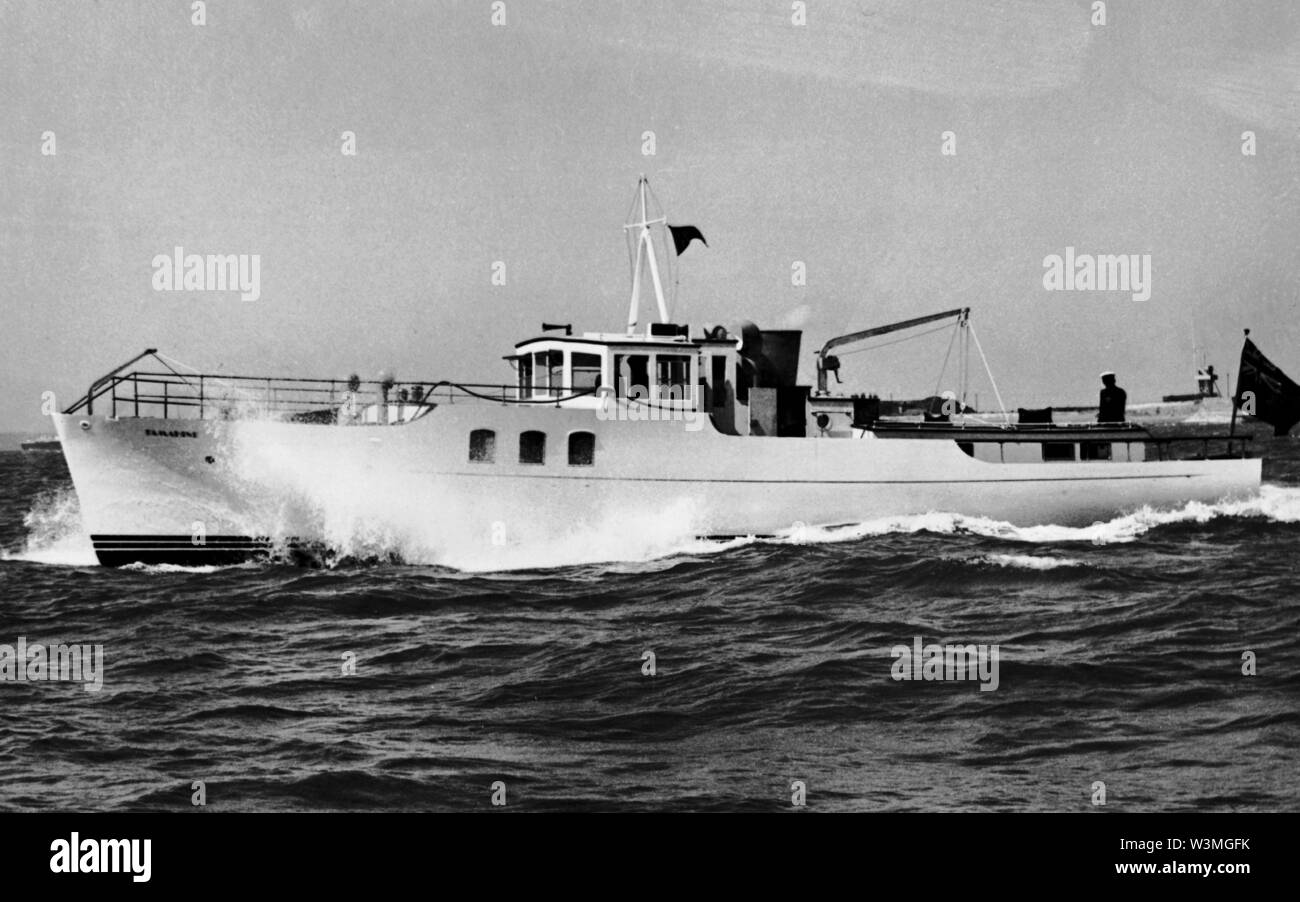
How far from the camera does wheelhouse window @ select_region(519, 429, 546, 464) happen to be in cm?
2305

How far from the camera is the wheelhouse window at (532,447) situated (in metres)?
23.0

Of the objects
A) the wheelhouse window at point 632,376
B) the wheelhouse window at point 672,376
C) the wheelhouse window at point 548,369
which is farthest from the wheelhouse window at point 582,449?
the wheelhouse window at point 672,376

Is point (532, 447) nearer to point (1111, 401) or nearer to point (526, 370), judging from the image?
point (526, 370)

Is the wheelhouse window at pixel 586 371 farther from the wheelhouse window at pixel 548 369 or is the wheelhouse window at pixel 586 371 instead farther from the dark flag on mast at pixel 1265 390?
the dark flag on mast at pixel 1265 390

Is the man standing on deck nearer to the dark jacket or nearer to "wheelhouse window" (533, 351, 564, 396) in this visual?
the dark jacket

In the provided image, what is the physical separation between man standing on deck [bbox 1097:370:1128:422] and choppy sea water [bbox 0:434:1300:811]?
19.9 feet

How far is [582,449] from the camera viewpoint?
23297 mm

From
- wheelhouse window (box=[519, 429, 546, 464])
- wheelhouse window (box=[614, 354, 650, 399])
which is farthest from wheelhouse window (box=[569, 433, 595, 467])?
wheelhouse window (box=[614, 354, 650, 399])

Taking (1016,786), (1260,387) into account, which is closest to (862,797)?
(1016,786)

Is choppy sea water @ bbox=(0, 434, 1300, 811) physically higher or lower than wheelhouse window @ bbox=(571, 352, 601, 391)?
lower

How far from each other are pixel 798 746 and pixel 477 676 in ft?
14.8

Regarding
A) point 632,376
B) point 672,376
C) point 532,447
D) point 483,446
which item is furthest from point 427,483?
point 672,376

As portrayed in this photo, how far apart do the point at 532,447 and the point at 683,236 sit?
6398 mm

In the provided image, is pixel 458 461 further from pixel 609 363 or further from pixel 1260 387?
pixel 1260 387
